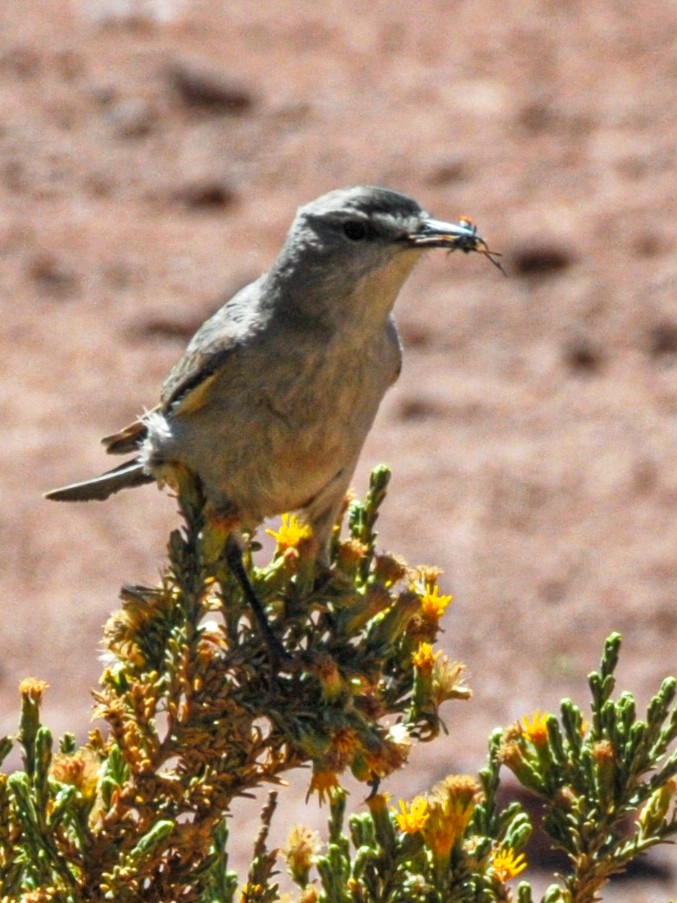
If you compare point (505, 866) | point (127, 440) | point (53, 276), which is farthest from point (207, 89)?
point (505, 866)

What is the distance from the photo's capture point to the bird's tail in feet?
16.1

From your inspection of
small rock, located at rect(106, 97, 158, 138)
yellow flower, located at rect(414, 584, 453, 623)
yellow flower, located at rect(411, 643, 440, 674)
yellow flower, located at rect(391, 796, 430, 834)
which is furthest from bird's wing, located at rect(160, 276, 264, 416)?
small rock, located at rect(106, 97, 158, 138)

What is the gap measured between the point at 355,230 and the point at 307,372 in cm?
42

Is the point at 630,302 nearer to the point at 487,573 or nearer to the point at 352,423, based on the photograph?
the point at 487,573

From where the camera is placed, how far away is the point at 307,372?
→ 433 centimetres

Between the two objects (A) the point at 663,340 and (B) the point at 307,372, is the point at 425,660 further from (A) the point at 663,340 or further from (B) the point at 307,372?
(A) the point at 663,340

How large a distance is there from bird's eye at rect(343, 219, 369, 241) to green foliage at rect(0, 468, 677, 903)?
1.05 meters

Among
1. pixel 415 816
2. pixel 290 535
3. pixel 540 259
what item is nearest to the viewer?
pixel 415 816

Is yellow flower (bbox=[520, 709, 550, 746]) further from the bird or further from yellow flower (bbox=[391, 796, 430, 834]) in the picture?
the bird

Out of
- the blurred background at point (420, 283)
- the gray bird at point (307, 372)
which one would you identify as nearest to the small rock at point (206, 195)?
the blurred background at point (420, 283)

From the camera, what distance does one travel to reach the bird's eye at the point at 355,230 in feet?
14.5

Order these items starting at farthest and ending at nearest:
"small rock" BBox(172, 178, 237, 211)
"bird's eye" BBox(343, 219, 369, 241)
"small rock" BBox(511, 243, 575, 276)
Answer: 1. "small rock" BBox(172, 178, 237, 211)
2. "small rock" BBox(511, 243, 575, 276)
3. "bird's eye" BBox(343, 219, 369, 241)

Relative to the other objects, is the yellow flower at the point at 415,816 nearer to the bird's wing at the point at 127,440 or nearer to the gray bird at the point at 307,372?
the gray bird at the point at 307,372

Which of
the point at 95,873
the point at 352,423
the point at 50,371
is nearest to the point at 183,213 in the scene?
the point at 50,371
